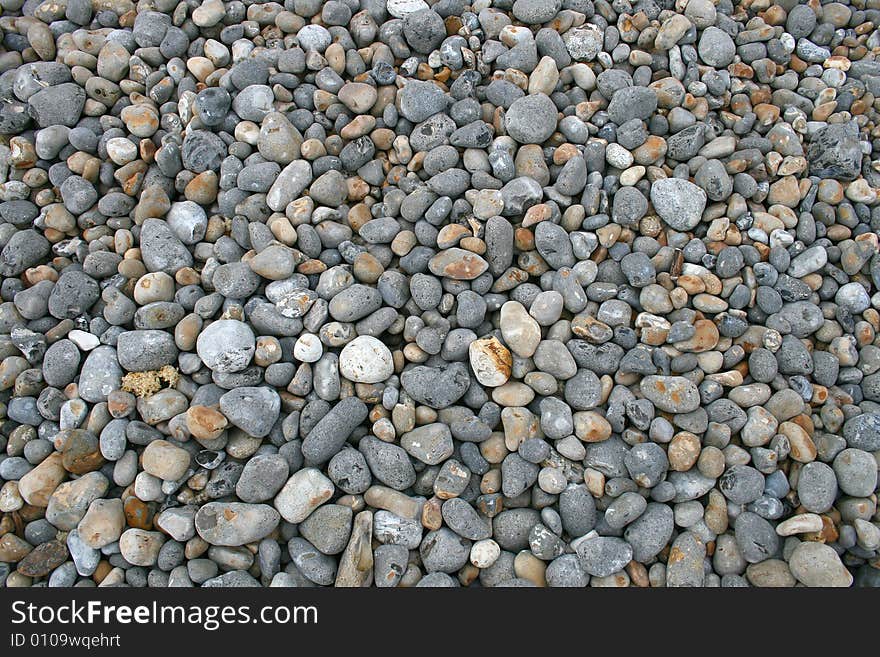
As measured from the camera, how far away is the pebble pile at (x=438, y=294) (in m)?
1.73

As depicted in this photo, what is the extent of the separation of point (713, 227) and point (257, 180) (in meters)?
1.61

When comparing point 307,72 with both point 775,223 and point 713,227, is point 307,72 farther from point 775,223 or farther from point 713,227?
point 775,223

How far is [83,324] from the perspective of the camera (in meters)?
2.01

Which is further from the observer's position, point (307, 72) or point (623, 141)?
point (307, 72)

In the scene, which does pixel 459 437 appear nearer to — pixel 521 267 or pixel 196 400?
pixel 521 267

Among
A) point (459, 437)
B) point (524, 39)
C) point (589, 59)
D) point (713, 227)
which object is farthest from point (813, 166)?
point (459, 437)

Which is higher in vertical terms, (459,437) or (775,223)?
(775,223)

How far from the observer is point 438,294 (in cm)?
198

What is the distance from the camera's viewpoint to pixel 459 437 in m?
1.84

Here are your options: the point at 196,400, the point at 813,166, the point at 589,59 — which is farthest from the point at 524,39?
the point at 196,400

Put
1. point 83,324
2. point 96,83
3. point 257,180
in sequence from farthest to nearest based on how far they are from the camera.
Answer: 1. point 96,83
2. point 257,180
3. point 83,324

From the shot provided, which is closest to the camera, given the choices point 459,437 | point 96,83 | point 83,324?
point 459,437

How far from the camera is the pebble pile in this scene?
1.73 m

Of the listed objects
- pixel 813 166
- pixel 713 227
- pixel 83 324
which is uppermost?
pixel 813 166
